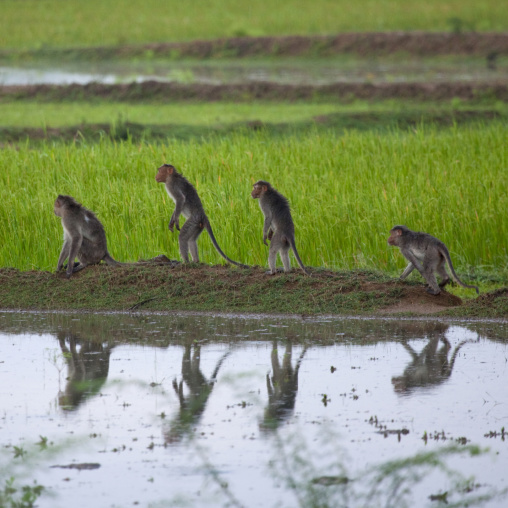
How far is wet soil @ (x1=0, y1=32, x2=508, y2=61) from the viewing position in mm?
42125

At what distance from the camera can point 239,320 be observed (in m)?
9.10

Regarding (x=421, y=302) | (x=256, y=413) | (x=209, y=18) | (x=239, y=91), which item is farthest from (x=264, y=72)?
(x=256, y=413)

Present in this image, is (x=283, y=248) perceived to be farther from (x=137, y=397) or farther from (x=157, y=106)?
(x=157, y=106)

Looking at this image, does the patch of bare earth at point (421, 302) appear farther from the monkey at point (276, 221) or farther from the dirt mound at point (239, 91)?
the dirt mound at point (239, 91)

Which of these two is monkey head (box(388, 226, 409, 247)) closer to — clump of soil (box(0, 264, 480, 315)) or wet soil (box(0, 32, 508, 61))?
clump of soil (box(0, 264, 480, 315))

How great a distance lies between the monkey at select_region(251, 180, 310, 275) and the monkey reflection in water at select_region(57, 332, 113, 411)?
7.52ft

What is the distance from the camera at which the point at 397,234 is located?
9430mm

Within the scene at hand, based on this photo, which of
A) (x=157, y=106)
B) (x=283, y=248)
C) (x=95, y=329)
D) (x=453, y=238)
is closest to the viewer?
(x=95, y=329)

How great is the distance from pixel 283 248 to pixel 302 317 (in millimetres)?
910

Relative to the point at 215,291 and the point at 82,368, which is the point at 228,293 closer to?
the point at 215,291

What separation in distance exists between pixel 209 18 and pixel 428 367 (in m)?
46.7

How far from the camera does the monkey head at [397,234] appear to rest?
9.40 meters

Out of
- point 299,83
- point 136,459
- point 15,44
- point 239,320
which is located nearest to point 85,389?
point 136,459

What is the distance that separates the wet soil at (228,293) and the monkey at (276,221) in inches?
11.6
